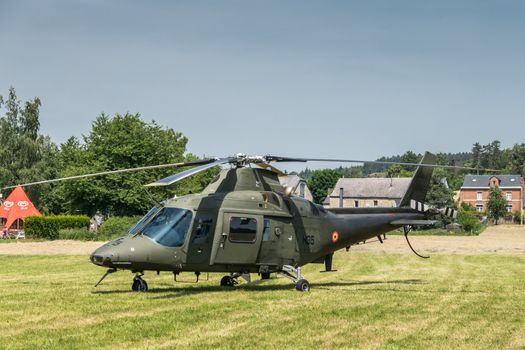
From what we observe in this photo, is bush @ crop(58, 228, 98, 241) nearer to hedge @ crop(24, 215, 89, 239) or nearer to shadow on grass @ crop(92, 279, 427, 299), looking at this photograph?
hedge @ crop(24, 215, 89, 239)

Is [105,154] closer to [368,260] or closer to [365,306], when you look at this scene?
[368,260]

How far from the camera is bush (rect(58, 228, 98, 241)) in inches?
2120

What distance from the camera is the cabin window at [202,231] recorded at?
1677 centimetres

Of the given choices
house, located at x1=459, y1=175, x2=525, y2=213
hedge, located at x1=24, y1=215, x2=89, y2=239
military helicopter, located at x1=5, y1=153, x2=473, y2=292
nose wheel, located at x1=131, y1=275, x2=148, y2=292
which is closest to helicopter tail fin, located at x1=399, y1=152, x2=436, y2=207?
military helicopter, located at x1=5, y1=153, x2=473, y2=292

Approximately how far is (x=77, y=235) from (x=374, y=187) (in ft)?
281

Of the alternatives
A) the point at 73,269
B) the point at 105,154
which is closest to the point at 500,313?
the point at 73,269

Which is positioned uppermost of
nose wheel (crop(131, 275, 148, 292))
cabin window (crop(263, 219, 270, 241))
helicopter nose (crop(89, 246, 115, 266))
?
cabin window (crop(263, 219, 270, 241))

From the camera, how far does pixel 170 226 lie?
16.5m

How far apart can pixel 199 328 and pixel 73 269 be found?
16469mm

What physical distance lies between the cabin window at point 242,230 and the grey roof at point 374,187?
113m

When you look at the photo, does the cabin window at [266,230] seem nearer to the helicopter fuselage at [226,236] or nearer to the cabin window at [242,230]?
the helicopter fuselage at [226,236]

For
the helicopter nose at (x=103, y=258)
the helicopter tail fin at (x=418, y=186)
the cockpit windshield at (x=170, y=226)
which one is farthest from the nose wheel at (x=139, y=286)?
the helicopter tail fin at (x=418, y=186)

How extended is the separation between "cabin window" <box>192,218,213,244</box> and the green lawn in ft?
4.41

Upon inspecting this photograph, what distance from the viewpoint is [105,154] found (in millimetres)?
70562
